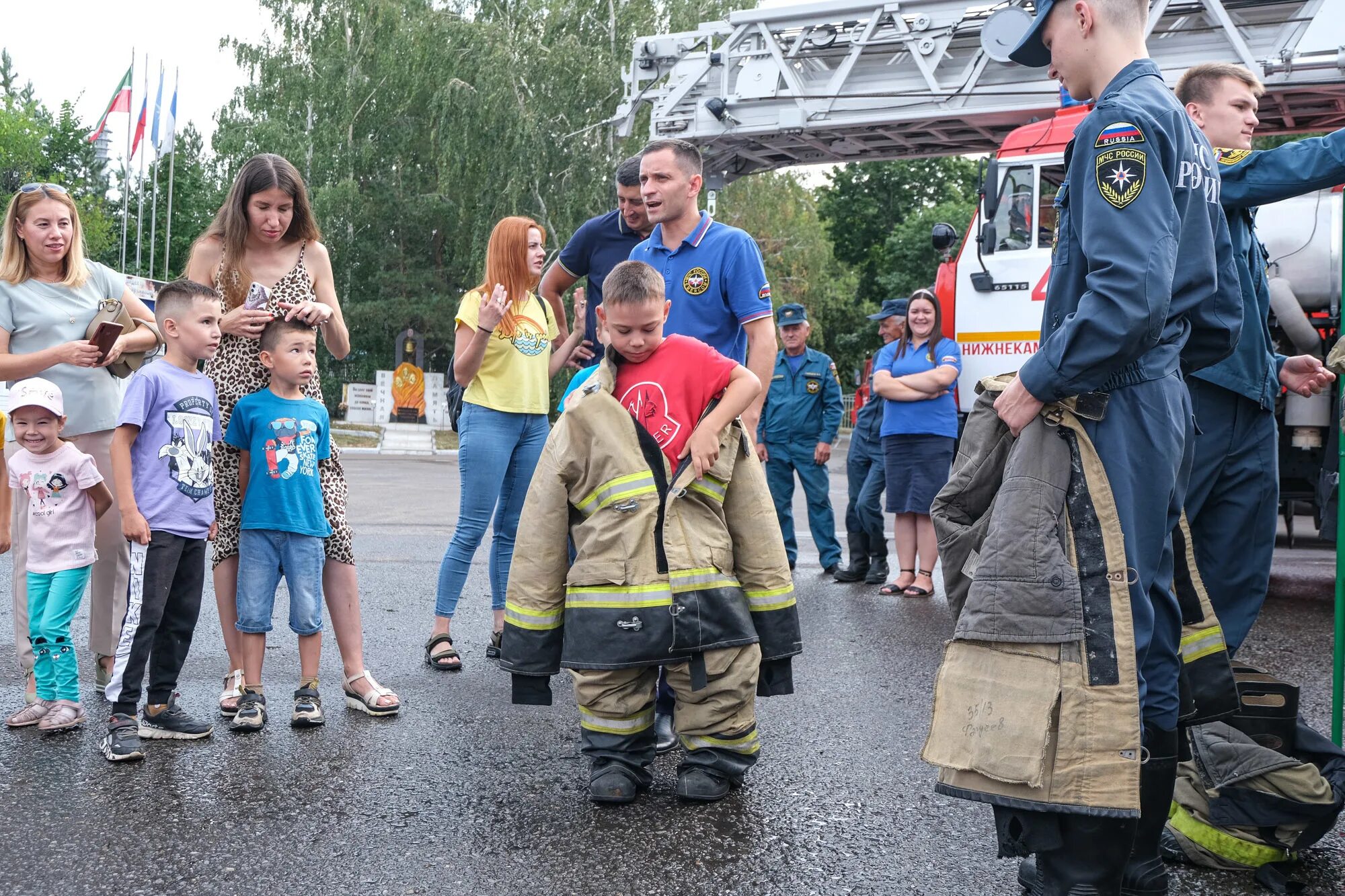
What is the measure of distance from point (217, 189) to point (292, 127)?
32.8 feet

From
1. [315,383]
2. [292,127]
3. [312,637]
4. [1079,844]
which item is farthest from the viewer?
[292,127]

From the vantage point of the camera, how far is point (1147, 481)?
105 inches

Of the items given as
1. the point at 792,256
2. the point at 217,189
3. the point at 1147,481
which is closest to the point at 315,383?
the point at 1147,481

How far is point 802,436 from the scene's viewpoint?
873cm

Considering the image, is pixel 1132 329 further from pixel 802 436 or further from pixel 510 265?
pixel 802 436

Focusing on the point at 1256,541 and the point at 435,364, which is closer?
the point at 1256,541

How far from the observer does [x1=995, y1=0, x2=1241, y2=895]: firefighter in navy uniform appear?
255cm

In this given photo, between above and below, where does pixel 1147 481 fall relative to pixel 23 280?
below

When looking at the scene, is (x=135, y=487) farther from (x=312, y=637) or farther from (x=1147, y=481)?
(x=1147, y=481)

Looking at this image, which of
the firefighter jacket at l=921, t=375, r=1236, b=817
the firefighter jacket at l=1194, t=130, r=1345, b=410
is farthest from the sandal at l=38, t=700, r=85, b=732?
the firefighter jacket at l=1194, t=130, r=1345, b=410

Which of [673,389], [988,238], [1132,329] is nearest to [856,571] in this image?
[988,238]

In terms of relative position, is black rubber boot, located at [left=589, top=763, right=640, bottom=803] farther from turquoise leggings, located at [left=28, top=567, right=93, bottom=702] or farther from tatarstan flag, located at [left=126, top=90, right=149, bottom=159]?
tatarstan flag, located at [left=126, top=90, right=149, bottom=159]

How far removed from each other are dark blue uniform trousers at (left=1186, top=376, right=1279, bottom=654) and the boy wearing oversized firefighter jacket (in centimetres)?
120

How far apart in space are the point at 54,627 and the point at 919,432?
210 inches
